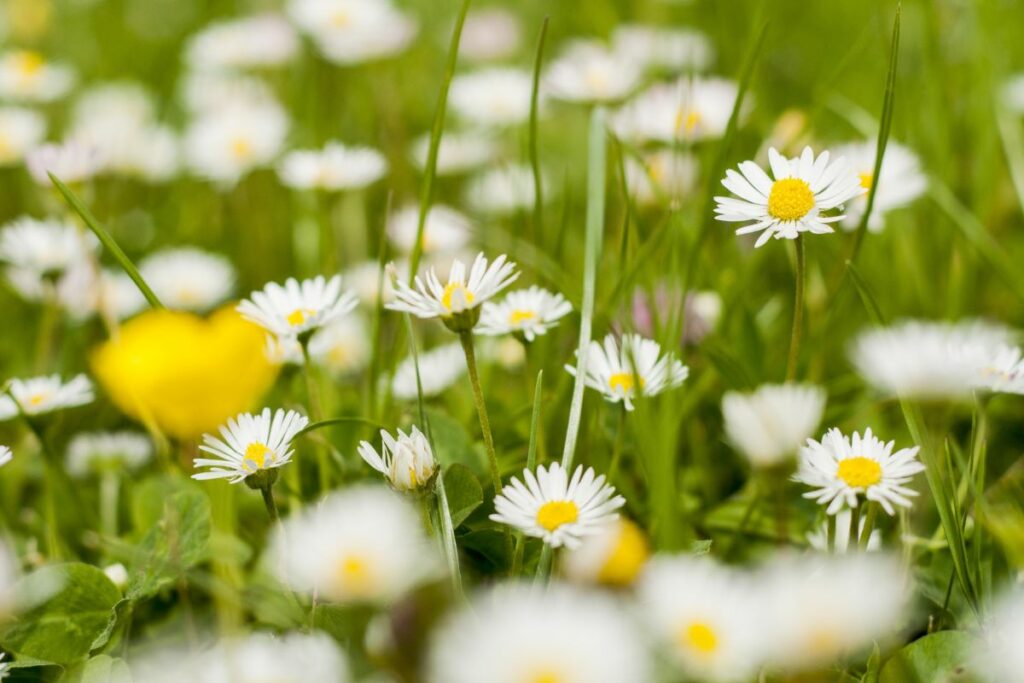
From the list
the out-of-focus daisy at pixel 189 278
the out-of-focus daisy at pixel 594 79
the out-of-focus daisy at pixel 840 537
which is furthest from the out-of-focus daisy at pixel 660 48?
the out-of-focus daisy at pixel 840 537

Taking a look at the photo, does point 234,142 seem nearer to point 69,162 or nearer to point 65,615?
point 69,162

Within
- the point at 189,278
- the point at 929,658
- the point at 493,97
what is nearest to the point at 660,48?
the point at 493,97

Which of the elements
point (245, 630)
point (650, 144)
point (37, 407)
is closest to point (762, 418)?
point (245, 630)

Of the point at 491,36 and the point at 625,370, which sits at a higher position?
the point at 491,36

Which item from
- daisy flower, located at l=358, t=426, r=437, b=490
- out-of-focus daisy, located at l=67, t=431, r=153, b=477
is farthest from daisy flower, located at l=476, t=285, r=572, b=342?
out-of-focus daisy, located at l=67, t=431, r=153, b=477

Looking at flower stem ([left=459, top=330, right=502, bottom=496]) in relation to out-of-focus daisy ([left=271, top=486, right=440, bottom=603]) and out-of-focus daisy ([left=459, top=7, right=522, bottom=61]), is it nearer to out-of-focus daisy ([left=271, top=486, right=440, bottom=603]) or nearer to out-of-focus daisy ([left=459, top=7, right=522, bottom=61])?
out-of-focus daisy ([left=271, top=486, right=440, bottom=603])

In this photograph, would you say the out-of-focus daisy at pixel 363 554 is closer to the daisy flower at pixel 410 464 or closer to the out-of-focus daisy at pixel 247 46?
the daisy flower at pixel 410 464

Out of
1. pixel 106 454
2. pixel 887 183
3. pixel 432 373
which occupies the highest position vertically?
pixel 887 183

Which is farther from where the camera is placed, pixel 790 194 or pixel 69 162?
pixel 69 162
